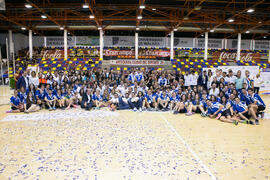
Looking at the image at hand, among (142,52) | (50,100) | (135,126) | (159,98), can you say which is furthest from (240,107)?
(142,52)

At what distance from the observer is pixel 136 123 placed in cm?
527

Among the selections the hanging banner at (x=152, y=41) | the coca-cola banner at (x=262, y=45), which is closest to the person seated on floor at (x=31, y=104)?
the hanging banner at (x=152, y=41)

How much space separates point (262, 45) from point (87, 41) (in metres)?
22.1

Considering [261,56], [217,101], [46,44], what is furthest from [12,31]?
[261,56]

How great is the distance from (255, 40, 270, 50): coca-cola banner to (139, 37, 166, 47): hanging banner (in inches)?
481

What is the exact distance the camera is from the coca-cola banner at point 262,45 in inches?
868

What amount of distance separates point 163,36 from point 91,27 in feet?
28.1

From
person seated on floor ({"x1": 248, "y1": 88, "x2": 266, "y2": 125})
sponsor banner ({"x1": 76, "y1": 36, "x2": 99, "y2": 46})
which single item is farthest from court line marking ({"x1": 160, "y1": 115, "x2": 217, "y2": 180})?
sponsor banner ({"x1": 76, "y1": 36, "x2": 99, "y2": 46})

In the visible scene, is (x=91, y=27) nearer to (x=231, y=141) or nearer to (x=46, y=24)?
(x=46, y=24)

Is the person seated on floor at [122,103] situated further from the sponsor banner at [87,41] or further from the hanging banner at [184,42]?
the hanging banner at [184,42]

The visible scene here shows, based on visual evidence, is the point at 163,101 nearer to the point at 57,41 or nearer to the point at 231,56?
the point at 57,41

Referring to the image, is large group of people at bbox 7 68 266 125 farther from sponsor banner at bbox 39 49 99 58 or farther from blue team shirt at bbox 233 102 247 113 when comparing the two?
sponsor banner at bbox 39 49 99 58

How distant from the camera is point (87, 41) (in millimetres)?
20016

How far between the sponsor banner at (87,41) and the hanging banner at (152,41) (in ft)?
17.1
